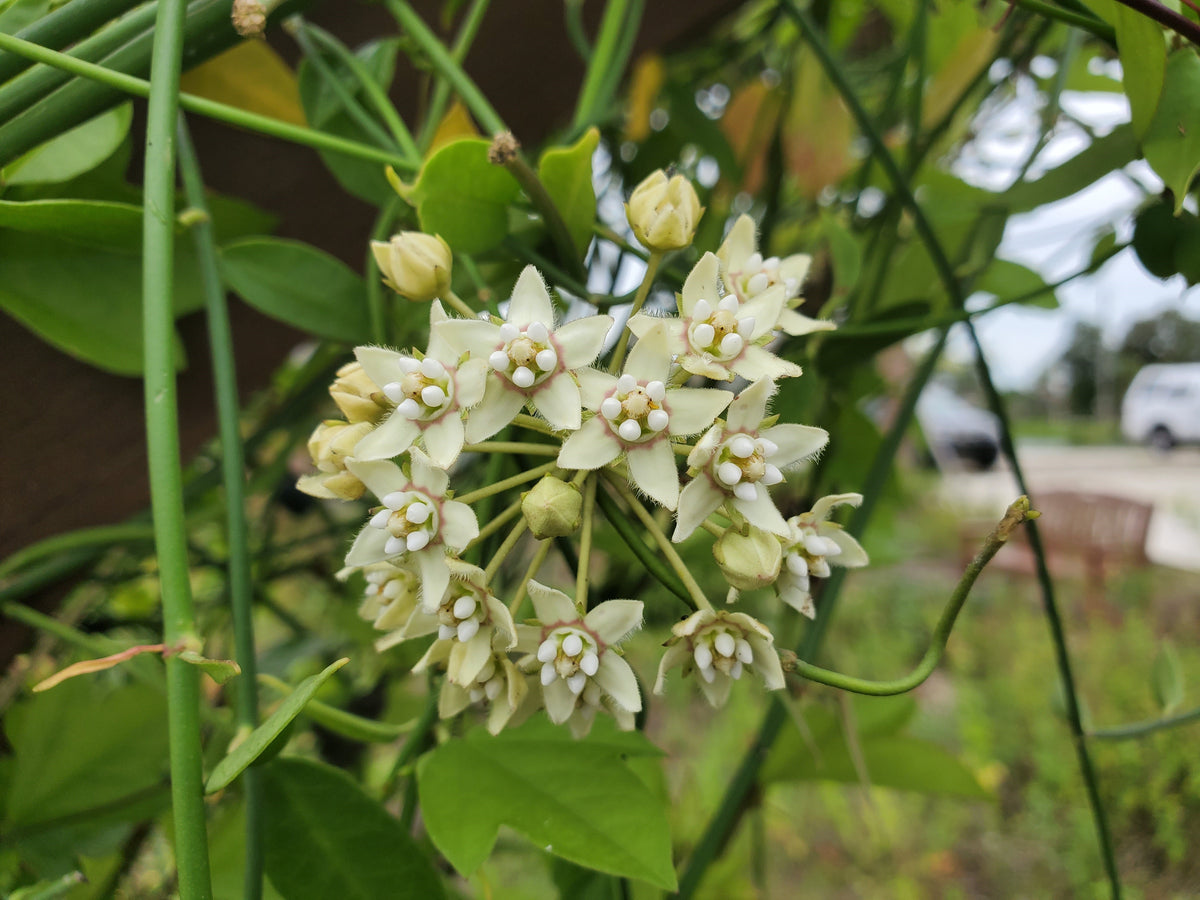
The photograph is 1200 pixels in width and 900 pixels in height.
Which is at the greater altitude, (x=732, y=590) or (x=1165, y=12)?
(x=1165, y=12)

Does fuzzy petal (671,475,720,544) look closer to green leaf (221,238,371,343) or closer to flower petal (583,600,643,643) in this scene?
flower petal (583,600,643,643)

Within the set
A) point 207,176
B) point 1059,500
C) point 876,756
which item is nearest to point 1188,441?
point 1059,500

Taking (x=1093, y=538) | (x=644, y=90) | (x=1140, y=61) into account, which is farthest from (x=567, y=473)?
(x=1093, y=538)

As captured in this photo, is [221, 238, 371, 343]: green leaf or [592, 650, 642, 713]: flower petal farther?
[221, 238, 371, 343]: green leaf

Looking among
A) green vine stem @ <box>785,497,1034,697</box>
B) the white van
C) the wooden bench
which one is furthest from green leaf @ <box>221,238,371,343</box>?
the white van

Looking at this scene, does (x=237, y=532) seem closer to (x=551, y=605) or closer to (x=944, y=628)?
(x=551, y=605)

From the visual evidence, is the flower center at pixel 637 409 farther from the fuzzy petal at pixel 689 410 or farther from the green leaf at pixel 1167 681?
the green leaf at pixel 1167 681

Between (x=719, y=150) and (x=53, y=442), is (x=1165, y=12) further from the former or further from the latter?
(x=53, y=442)
